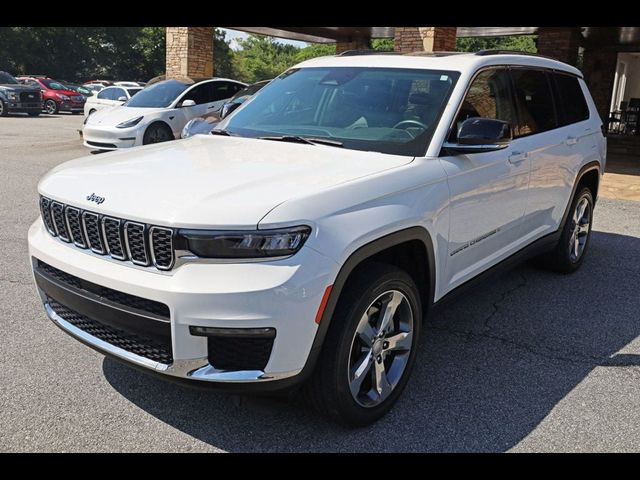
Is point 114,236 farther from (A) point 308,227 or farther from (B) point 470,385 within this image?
(B) point 470,385

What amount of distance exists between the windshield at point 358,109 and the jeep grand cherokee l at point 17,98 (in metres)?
23.9

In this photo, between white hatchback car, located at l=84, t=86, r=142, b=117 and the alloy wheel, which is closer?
the alloy wheel

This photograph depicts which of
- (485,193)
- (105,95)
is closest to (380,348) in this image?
(485,193)

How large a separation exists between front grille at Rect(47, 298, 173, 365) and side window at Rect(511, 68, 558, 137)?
2936 millimetres

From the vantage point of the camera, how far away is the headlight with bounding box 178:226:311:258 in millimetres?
2512

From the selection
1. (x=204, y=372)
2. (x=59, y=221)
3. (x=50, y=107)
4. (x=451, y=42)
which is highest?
(x=451, y=42)

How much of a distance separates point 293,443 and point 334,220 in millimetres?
Result: 1112

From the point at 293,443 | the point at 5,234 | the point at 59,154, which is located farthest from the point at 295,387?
the point at 59,154

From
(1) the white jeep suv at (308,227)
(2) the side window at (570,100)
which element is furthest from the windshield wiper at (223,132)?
(2) the side window at (570,100)

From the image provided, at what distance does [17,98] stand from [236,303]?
25986 millimetres

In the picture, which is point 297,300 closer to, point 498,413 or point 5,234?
point 498,413

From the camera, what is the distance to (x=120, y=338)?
283cm

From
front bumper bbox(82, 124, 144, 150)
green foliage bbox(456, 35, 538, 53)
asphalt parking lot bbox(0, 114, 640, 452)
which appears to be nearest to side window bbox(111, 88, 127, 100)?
front bumper bbox(82, 124, 144, 150)

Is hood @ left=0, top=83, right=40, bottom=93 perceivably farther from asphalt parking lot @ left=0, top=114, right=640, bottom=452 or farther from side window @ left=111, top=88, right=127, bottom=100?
asphalt parking lot @ left=0, top=114, right=640, bottom=452
